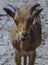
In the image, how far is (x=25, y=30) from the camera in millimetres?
2963

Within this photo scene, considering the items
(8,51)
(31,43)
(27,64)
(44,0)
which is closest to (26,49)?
(31,43)

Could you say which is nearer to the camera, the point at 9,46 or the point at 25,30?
the point at 25,30

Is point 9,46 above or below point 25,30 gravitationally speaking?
below

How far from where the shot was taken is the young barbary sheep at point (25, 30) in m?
2.95

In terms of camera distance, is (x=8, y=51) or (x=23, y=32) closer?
(x=23, y=32)

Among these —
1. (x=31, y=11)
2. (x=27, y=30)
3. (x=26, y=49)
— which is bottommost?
(x=26, y=49)

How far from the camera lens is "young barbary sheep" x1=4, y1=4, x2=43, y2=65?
2.95 metres

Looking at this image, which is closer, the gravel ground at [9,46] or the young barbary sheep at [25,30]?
the young barbary sheep at [25,30]

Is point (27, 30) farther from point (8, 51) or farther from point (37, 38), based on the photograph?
point (8, 51)

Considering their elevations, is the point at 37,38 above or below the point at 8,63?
above

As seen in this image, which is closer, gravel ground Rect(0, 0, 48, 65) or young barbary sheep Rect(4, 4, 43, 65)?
young barbary sheep Rect(4, 4, 43, 65)

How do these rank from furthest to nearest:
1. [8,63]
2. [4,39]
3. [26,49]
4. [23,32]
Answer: [4,39], [8,63], [26,49], [23,32]

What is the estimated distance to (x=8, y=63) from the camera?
417 centimetres

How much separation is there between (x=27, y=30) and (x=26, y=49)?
402 mm
